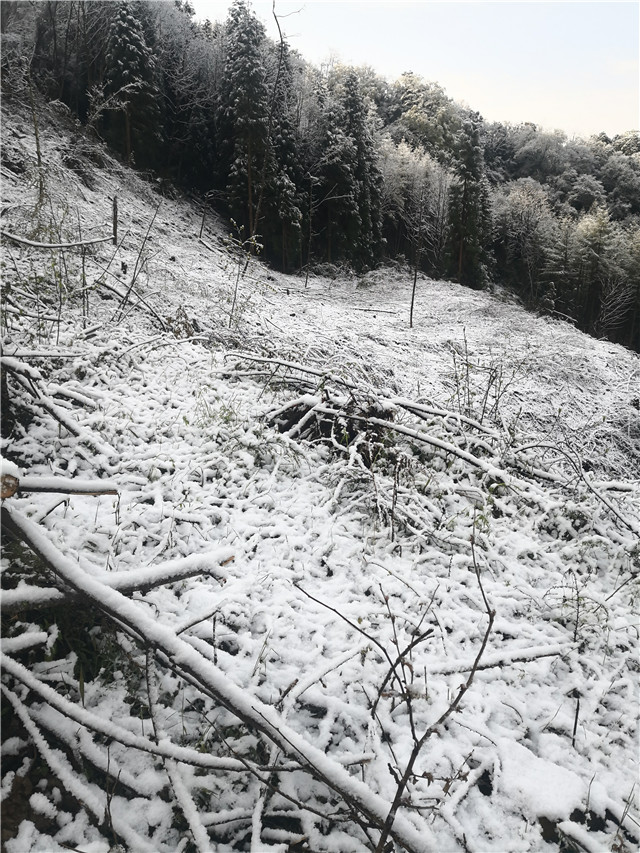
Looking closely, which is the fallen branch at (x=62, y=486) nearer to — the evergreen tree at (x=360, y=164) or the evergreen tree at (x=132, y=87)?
the evergreen tree at (x=132, y=87)

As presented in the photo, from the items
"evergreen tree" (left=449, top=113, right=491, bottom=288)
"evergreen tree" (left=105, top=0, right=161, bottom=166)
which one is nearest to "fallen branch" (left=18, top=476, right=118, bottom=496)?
"evergreen tree" (left=105, top=0, right=161, bottom=166)

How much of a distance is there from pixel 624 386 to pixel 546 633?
37.4ft

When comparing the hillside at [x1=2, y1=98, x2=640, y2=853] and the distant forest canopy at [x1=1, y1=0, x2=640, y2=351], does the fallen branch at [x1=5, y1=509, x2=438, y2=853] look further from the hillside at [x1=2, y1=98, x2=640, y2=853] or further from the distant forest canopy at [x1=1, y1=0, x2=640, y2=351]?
the distant forest canopy at [x1=1, y1=0, x2=640, y2=351]

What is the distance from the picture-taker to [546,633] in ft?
7.55

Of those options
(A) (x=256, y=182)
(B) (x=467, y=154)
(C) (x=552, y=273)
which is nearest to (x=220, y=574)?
(A) (x=256, y=182)

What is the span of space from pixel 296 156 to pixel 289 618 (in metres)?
27.0

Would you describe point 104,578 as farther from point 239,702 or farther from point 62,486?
point 239,702

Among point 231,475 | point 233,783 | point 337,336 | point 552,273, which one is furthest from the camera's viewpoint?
point 552,273

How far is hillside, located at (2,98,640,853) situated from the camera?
1326 mm

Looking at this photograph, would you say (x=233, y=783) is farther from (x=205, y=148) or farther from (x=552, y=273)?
(x=552, y=273)

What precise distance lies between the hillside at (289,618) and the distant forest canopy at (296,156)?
10.4ft

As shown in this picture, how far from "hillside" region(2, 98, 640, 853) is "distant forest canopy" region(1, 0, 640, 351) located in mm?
3174

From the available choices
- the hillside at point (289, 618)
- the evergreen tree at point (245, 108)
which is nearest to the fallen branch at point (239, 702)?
the hillside at point (289, 618)

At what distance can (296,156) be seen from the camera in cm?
2419
